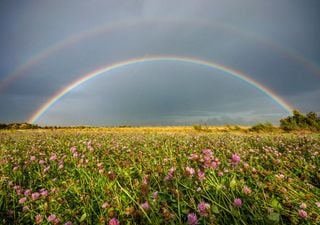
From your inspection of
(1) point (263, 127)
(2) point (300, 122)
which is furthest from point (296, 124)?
(1) point (263, 127)

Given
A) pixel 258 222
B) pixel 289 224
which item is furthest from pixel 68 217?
pixel 289 224

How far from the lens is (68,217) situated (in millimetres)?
2646

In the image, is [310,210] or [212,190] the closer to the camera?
[310,210]

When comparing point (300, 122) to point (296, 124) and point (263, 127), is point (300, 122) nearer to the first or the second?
point (296, 124)

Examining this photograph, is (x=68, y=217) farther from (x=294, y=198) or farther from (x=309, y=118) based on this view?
(x=309, y=118)

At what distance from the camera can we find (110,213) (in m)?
2.27

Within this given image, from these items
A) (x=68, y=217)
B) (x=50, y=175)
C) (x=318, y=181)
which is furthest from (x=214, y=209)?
(x=50, y=175)

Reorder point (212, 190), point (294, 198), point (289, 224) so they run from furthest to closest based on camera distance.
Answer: point (212, 190) < point (294, 198) < point (289, 224)

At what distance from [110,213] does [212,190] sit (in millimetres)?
1142

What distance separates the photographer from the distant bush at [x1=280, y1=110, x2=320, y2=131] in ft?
100

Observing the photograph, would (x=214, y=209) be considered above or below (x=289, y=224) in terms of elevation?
above

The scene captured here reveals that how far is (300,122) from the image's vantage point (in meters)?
32.0

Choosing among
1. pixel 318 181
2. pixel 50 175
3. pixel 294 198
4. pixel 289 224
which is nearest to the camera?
pixel 289 224

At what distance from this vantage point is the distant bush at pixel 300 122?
100 ft
